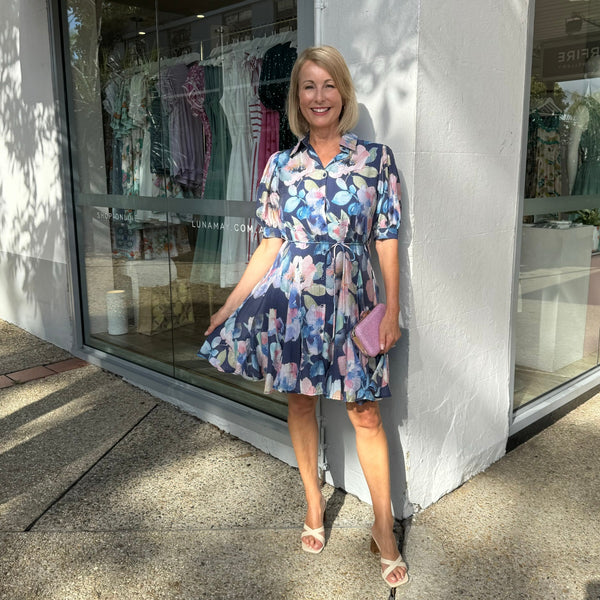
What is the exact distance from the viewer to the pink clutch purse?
260cm

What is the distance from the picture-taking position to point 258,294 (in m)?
2.80

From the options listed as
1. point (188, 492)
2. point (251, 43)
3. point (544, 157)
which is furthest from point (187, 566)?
point (544, 157)

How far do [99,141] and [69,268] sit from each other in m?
1.09

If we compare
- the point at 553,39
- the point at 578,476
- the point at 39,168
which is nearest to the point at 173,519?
the point at 578,476

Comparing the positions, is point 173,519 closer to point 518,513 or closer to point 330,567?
point 330,567

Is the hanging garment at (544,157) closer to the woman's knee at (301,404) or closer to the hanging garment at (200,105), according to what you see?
the woman's knee at (301,404)

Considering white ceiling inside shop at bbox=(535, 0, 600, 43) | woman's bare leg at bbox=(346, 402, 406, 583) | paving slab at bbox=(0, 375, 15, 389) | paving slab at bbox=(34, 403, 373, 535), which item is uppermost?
white ceiling inside shop at bbox=(535, 0, 600, 43)

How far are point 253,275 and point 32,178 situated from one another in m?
3.90

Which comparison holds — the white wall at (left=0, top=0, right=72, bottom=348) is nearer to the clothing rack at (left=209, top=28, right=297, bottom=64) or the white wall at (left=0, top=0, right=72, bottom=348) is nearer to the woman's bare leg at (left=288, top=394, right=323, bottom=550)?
the clothing rack at (left=209, top=28, right=297, bottom=64)

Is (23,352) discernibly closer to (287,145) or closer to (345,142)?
(287,145)

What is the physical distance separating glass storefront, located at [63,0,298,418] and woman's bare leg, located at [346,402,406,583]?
1.21 m

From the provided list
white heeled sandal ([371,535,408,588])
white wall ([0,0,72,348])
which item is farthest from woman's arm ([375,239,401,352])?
white wall ([0,0,72,348])

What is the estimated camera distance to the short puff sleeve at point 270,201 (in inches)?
111

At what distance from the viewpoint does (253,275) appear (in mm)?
2924
